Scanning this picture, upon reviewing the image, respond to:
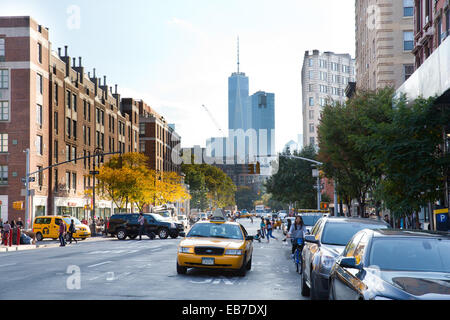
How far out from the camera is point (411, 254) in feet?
24.7

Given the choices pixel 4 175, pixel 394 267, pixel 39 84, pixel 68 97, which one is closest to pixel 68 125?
pixel 68 97

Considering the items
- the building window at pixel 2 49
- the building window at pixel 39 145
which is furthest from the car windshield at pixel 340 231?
the building window at pixel 2 49

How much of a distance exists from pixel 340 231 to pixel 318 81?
12982cm

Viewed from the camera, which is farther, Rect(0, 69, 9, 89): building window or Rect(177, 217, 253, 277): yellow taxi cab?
Rect(0, 69, 9, 89): building window

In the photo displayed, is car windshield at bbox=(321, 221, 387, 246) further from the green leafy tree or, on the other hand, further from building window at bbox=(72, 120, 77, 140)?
building window at bbox=(72, 120, 77, 140)

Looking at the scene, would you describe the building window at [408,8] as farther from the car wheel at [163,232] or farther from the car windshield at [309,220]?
the car wheel at [163,232]

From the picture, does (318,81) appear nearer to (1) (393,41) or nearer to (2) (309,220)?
(1) (393,41)

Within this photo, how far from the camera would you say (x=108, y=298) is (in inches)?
452

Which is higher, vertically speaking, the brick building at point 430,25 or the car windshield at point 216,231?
the brick building at point 430,25

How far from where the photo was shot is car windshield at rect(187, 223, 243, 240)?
57.9 ft

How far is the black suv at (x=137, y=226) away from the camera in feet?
145

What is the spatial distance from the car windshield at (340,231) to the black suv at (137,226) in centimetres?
3241

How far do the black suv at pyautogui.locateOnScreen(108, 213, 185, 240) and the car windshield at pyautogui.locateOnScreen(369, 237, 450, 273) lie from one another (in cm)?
3724

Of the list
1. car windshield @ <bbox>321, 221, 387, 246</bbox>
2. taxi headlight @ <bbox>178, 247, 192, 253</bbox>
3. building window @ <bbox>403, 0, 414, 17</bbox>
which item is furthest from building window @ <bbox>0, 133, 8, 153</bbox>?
car windshield @ <bbox>321, 221, 387, 246</bbox>
